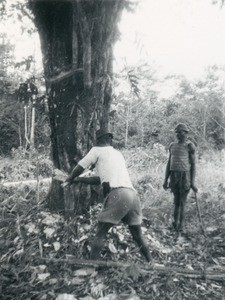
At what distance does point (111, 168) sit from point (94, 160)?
0.80ft

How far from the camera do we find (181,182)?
6254mm

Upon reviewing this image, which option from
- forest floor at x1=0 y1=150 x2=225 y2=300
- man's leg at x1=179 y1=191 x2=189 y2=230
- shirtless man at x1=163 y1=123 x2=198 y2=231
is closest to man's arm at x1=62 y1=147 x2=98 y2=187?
forest floor at x1=0 y1=150 x2=225 y2=300

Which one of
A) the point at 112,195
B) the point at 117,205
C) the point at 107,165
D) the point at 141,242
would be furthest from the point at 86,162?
the point at 141,242

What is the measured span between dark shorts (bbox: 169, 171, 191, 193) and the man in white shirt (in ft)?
6.25

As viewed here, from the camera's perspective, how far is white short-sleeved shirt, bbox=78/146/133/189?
14.7 ft

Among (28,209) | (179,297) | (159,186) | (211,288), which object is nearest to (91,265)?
(179,297)

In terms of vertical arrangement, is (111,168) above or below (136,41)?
below

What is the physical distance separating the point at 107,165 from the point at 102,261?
1.18 m

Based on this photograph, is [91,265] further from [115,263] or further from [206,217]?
[206,217]

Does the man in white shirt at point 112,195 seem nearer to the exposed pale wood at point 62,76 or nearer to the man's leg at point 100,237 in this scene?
the man's leg at point 100,237

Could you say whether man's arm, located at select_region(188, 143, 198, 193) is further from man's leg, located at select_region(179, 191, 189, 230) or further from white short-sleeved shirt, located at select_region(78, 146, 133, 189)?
white short-sleeved shirt, located at select_region(78, 146, 133, 189)

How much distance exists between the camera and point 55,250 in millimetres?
4859

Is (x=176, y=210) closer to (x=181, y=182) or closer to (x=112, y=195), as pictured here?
(x=181, y=182)

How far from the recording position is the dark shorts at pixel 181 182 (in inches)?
246
